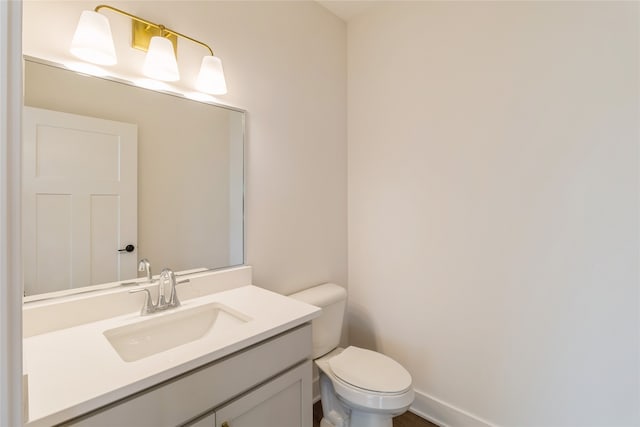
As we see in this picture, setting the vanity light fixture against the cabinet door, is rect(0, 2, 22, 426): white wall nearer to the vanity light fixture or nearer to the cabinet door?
the cabinet door

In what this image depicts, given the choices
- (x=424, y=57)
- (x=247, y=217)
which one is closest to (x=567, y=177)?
(x=424, y=57)

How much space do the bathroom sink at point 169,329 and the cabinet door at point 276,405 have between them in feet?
0.74

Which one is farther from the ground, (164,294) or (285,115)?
(285,115)

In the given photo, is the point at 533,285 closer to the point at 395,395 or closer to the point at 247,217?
the point at 395,395

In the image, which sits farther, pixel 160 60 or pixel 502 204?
pixel 502 204

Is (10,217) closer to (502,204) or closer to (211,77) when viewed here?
(211,77)

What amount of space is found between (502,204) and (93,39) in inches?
71.4

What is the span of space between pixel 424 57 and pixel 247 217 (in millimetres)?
1366

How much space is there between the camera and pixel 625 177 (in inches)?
47.7

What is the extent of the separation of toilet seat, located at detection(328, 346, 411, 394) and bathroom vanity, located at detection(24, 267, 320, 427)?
0.32m

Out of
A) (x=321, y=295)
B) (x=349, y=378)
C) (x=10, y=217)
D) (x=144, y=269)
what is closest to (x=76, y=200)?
(x=144, y=269)

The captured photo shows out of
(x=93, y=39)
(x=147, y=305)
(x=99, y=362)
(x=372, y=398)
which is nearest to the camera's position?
(x=99, y=362)

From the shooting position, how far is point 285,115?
1.73 meters

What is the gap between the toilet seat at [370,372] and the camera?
4.45 ft
